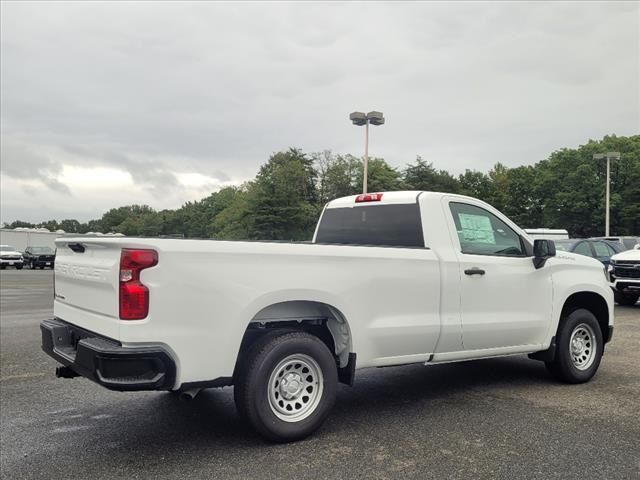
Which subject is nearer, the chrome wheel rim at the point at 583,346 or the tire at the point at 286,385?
the tire at the point at 286,385

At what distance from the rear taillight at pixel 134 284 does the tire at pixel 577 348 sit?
14.2 ft

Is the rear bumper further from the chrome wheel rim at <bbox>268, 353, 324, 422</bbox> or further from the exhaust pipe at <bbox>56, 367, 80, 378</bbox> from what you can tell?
the chrome wheel rim at <bbox>268, 353, 324, 422</bbox>

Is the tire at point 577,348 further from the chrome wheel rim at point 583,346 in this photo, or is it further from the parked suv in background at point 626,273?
the parked suv in background at point 626,273

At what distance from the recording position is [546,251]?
569 cm

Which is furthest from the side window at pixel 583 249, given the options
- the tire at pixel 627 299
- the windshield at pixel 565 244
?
the tire at pixel 627 299

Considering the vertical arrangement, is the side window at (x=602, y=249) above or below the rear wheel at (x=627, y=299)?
above

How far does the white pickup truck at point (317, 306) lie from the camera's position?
3730 millimetres

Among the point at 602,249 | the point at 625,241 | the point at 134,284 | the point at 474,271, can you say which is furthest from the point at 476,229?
the point at 625,241

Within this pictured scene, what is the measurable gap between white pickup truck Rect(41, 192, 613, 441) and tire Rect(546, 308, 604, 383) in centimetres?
2

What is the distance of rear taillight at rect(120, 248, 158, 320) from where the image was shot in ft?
12.1

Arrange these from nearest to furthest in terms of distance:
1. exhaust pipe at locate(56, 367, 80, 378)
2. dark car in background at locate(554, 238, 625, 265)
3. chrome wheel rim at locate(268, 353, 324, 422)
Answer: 1. chrome wheel rim at locate(268, 353, 324, 422)
2. exhaust pipe at locate(56, 367, 80, 378)
3. dark car in background at locate(554, 238, 625, 265)

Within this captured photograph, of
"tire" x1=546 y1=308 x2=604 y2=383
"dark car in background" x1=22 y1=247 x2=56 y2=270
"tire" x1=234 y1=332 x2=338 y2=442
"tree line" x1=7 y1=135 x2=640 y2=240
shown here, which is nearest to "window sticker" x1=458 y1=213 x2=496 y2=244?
"tire" x1=546 y1=308 x2=604 y2=383

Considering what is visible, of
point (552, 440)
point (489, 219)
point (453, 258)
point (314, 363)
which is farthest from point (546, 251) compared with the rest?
point (314, 363)

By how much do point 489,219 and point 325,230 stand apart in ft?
5.62
